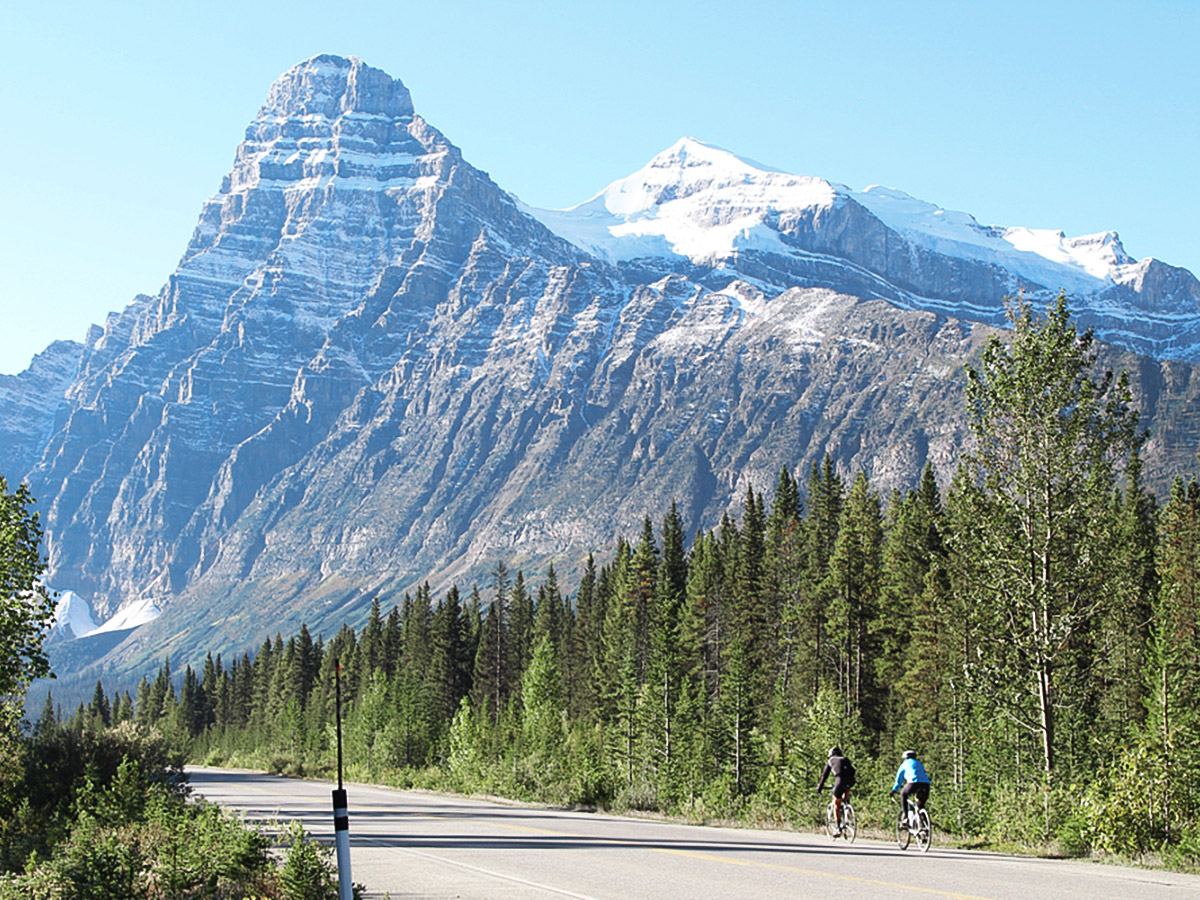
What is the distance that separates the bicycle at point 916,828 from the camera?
69.6ft

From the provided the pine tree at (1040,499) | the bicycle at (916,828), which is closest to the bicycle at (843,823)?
the bicycle at (916,828)

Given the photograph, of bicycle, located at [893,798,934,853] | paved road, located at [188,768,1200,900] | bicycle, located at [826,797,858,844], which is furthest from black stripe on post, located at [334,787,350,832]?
bicycle, located at [826,797,858,844]

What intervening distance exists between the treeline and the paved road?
3475 mm

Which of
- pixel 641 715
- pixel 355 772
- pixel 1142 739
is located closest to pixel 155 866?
pixel 1142 739

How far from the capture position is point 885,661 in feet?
213

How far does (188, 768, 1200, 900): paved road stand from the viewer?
14797mm

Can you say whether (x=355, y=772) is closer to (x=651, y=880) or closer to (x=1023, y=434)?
(x=1023, y=434)

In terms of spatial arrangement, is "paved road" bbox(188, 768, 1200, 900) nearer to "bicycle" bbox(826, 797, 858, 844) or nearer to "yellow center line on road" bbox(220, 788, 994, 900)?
"yellow center line on road" bbox(220, 788, 994, 900)

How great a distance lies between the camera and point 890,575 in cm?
6650

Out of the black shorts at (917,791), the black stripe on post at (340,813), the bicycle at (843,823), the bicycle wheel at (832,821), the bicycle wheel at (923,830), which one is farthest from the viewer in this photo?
the bicycle wheel at (832,821)

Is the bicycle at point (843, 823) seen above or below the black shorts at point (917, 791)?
below

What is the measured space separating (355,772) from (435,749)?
5.46m

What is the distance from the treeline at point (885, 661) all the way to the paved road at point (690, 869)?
347cm

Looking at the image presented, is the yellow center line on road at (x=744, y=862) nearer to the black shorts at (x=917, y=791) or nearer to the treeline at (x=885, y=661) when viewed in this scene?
the black shorts at (x=917, y=791)
